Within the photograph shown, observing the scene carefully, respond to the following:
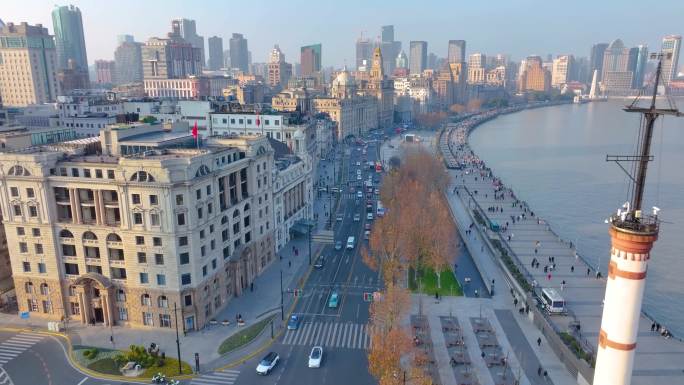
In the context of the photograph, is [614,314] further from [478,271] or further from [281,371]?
[478,271]

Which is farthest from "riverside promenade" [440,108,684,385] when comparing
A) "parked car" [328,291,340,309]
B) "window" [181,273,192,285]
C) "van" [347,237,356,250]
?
"window" [181,273,192,285]

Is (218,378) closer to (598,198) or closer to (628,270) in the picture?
(628,270)

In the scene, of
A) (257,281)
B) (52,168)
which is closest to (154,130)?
(52,168)

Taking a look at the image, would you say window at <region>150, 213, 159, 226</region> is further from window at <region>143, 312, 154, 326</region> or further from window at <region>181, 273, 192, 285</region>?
window at <region>143, 312, 154, 326</region>

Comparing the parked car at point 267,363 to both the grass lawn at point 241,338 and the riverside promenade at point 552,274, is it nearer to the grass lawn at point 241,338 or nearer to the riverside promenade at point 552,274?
the grass lawn at point 241,338

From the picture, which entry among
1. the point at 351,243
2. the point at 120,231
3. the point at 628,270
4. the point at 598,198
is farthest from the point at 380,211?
the point at 628,270

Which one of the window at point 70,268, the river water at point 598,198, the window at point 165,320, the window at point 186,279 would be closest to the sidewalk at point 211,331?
the window at point 165,320
